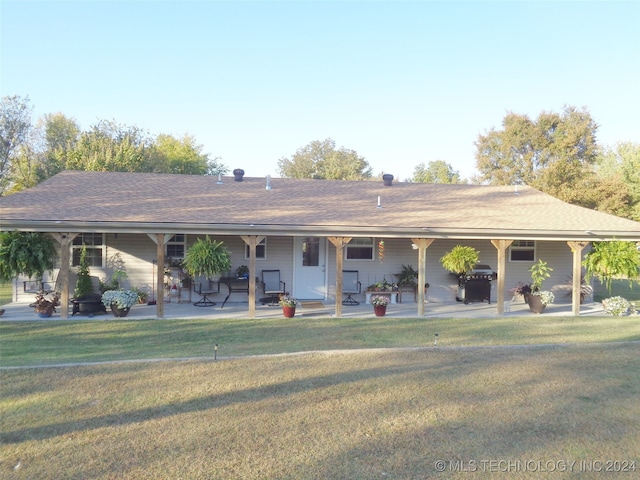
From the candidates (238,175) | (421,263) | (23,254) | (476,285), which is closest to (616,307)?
(476,285)

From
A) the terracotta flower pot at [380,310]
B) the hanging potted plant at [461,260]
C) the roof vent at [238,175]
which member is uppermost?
the roof vent at [238,175]

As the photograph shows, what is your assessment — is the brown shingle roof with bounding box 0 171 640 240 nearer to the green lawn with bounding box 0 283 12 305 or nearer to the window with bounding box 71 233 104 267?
the window with bounding box 71 233 104 267

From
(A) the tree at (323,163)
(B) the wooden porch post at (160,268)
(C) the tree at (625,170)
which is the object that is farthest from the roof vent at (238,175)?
(A) the tree at (323,163)

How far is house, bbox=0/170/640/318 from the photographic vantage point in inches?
415

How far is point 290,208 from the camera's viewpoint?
1228 centimetres

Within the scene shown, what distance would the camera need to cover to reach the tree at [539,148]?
27625 mm

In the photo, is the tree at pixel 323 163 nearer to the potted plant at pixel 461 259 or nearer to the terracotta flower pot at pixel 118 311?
the potted plant at pixel 461 259

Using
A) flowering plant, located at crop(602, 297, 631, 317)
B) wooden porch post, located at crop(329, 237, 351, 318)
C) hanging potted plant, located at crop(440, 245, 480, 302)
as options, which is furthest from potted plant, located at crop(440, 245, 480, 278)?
flowering plant, located at crop(602, 297, 631, 317)

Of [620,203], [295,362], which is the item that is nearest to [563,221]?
[295,362]

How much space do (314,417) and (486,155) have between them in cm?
3200

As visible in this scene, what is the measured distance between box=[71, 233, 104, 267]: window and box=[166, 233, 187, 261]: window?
1795 millimetres

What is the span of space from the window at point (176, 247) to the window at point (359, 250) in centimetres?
472

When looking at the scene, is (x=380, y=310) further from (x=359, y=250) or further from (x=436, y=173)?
(x=436, y=173)

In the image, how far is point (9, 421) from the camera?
479 centimetres
